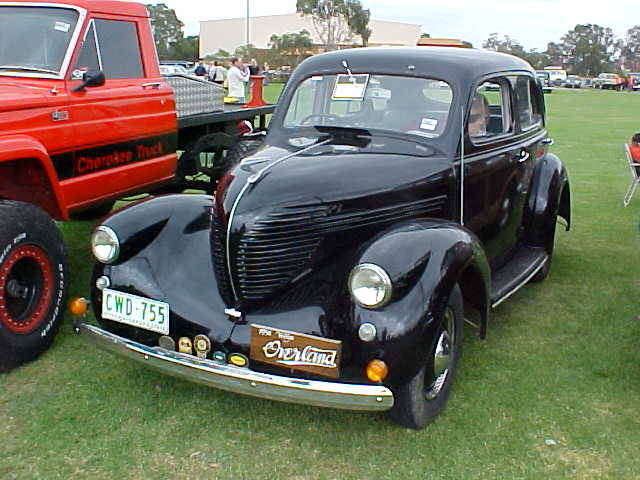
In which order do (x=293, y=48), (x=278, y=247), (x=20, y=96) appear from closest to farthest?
1. (x=278, y=247)
2. (x=20, y=96)
3. (x=293, y=48)

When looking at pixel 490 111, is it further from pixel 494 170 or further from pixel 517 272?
pixel 517 272

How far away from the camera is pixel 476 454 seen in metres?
3.09

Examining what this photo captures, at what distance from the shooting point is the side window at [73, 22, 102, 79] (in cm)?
470

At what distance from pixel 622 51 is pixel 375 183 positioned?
98.9m

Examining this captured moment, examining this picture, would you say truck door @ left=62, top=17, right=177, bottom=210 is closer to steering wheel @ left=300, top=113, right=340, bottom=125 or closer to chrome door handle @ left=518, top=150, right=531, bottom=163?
steering wheel @ left=300, top=113, right=340, bottom=125

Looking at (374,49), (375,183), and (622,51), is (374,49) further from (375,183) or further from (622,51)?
(622,51)

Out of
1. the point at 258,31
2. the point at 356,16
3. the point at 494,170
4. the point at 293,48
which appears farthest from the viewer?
the point at 258,31

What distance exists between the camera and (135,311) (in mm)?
3312

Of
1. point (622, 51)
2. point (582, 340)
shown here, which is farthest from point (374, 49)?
point (622, 51)

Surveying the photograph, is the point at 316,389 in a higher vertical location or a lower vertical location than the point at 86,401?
higher

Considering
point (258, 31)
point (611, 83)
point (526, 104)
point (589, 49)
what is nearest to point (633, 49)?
point (589, 49)

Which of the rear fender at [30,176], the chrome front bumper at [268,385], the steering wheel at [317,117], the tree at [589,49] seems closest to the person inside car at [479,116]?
the steering wheel at [317,117]

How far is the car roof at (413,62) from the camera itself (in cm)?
415

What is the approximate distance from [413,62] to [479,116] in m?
0.54
